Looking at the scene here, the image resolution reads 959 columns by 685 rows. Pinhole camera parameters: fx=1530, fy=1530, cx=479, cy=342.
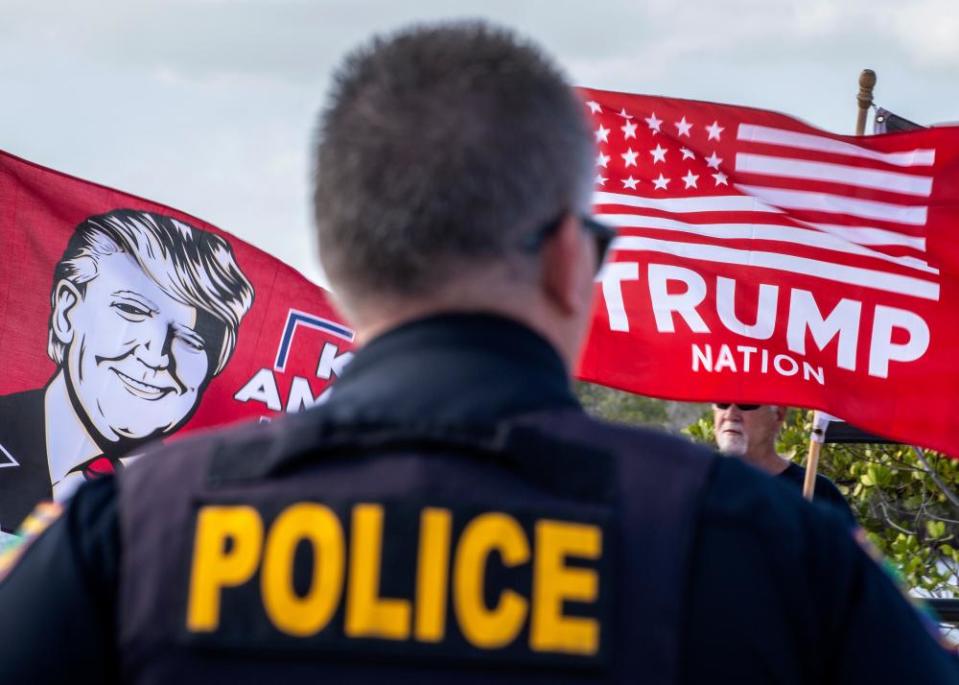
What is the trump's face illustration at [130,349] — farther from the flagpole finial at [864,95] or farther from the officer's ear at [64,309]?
the flagpole finial at [864,95]

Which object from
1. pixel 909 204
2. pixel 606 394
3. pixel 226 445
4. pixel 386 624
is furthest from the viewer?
pixel 606 394

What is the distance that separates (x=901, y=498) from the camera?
9453mm

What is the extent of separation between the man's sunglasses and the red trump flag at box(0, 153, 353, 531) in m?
4.31

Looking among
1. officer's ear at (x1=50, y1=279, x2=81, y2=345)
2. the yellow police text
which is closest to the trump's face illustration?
officer's ear at (x1=50, y1=279, x2=81, y2=345)

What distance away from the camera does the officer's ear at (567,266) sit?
1.41 m

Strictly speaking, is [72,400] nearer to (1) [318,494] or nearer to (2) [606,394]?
(1) [318,494]

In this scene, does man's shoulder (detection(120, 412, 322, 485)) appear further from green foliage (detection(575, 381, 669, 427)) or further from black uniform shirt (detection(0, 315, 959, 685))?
green foliage (detection(575, 381, 669, 427))

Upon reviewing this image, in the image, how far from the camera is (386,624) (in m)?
1.32

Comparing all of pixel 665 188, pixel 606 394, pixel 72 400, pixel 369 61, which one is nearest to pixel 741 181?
pixel 665 188

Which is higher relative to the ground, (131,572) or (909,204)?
(909,204)

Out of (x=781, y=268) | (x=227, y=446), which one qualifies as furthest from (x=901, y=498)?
(x=227, y=446)

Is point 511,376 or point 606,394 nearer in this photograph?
point 511,376

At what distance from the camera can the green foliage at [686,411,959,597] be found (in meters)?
8.37

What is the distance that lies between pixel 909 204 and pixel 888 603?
4482 millimetres
